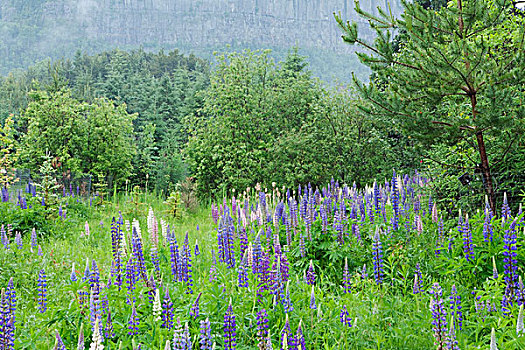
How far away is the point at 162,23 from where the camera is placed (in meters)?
182

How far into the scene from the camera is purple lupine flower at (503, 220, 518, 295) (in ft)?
13.1

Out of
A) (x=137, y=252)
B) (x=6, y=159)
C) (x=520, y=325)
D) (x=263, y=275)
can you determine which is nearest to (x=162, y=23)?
(x=6, y=159)

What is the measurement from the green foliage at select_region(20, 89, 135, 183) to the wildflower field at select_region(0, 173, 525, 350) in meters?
8.15

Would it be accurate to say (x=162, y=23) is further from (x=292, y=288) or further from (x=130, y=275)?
(x=130, y=275)

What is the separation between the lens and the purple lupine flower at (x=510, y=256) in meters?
3.99

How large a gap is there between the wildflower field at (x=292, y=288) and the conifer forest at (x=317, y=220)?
0.08ft

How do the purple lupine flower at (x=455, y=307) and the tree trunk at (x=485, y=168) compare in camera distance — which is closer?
the purple lupine flower at (x=455, y=307)

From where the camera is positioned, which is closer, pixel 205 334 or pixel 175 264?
pixel 205 334

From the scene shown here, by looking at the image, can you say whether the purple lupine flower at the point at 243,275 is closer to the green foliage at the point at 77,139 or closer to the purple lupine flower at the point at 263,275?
the purple lupine flower at the point at 263,275

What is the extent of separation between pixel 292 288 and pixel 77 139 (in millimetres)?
12361

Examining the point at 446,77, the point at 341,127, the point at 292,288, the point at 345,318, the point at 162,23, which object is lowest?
the point at 292,288

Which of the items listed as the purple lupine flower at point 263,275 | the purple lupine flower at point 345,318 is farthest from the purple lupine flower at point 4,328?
the purple lupine flower at point 345,318

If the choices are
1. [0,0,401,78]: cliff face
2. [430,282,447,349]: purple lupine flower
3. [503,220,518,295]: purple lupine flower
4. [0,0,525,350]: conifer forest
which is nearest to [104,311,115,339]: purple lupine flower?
[0,0,525,350]: conifer forest

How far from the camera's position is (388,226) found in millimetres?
5688
